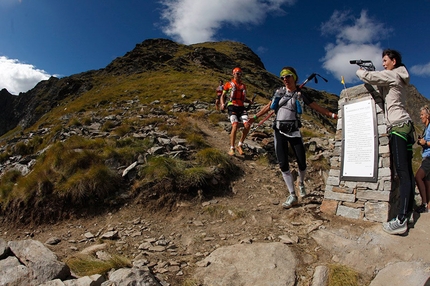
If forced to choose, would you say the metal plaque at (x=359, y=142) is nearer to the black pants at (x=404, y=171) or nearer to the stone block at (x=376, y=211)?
the stone block at (x=376, y=211)

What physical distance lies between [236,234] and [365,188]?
261cm

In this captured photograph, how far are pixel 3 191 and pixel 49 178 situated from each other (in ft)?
4.14

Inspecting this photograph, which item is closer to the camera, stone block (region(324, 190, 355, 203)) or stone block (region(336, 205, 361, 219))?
stone block (region(336, 205, 361, 219))

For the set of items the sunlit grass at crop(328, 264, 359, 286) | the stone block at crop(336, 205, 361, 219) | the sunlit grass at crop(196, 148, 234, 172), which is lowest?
the sunlit grass at crop(328, 264, 359, 286)

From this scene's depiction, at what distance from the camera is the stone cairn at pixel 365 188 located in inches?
187

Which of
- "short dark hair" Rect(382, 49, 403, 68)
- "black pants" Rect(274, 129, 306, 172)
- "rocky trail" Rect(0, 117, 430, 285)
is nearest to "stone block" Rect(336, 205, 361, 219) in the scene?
"rocky trail" Rect(0, 117, 430, 285)

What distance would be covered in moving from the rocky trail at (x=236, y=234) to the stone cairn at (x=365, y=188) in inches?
9.2

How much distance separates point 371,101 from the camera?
5246 mm

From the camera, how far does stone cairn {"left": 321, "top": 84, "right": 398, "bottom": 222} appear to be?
15.6 feet

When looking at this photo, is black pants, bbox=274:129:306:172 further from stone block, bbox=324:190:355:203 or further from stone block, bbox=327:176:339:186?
stone block, bbox=324:190:355:203

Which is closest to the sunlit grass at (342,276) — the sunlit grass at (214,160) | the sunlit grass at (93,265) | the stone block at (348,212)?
the stone block at (348,212)

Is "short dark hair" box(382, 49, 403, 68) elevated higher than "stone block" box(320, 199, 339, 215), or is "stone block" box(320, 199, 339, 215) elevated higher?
"short dark hair" box(382, 49, 403, 68)

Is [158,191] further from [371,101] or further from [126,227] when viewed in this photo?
[371,101]

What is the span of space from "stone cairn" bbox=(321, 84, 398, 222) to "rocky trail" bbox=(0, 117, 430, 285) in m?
0.23
